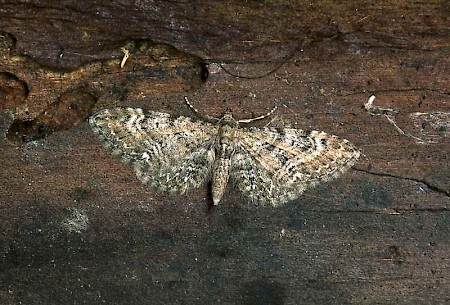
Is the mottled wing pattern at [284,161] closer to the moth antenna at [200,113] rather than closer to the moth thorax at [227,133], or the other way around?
the moth thorax at [227,133]

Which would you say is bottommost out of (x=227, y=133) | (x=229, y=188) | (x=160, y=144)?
(x=229, y=188)

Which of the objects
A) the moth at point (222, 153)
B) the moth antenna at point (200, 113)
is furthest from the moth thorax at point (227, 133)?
the moth antenna at point (200, 113)

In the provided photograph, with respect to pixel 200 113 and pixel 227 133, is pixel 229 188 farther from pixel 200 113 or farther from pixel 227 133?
pixel 200 113

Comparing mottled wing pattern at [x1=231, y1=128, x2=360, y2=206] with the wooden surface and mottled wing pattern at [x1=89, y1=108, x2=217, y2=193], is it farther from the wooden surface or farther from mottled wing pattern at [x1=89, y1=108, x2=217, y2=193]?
mottled wing pattern at [x1=89, y1=108, x2=217, y2=193]

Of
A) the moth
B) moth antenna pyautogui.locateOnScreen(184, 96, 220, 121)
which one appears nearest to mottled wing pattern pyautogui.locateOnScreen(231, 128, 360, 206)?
the moth

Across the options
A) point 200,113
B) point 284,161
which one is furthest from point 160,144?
point 284,161

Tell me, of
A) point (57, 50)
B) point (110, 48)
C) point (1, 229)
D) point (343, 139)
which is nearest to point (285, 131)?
point (343, 139)
